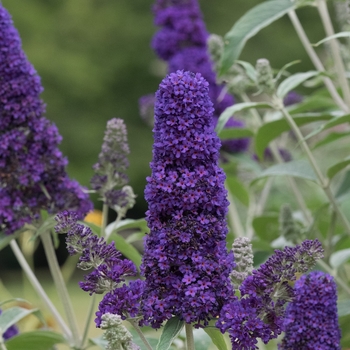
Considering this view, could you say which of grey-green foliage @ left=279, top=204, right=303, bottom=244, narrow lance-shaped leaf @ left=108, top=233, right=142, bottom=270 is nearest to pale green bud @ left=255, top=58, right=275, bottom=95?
grey-green foliage @ left=279, top=204, right=303, bottom=244

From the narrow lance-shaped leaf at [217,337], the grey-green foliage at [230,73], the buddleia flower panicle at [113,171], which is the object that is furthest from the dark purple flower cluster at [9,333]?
the grey-green foliage at [230,73]

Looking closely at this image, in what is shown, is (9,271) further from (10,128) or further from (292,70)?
(10,128)

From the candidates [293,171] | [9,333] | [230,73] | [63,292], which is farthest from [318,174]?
[9,333]

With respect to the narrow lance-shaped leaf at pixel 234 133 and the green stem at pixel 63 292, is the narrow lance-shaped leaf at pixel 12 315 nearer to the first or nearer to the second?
the green stem at pixel 63 292

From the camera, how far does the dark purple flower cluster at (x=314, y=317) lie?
172 centimetres

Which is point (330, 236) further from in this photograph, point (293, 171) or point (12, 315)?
point (12, 315)

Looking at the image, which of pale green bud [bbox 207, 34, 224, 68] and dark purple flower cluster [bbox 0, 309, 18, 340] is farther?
pale green bud [bbox 207, 34, 224, 68]

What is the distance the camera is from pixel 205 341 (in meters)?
2.10

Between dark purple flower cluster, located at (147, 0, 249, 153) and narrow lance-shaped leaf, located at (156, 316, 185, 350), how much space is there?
78.8 inches

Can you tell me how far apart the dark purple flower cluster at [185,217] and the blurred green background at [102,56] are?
11867 millimetres

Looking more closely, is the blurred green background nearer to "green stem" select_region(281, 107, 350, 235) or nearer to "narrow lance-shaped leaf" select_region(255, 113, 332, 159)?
"narrow lance-shaped leaf" select_region(255, 113, 332, 159)

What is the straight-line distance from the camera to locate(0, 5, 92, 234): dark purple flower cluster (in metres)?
2.27

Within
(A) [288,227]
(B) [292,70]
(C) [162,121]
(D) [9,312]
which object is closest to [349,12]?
(A) [288,227]

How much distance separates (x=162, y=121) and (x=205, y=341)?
2.79ft
